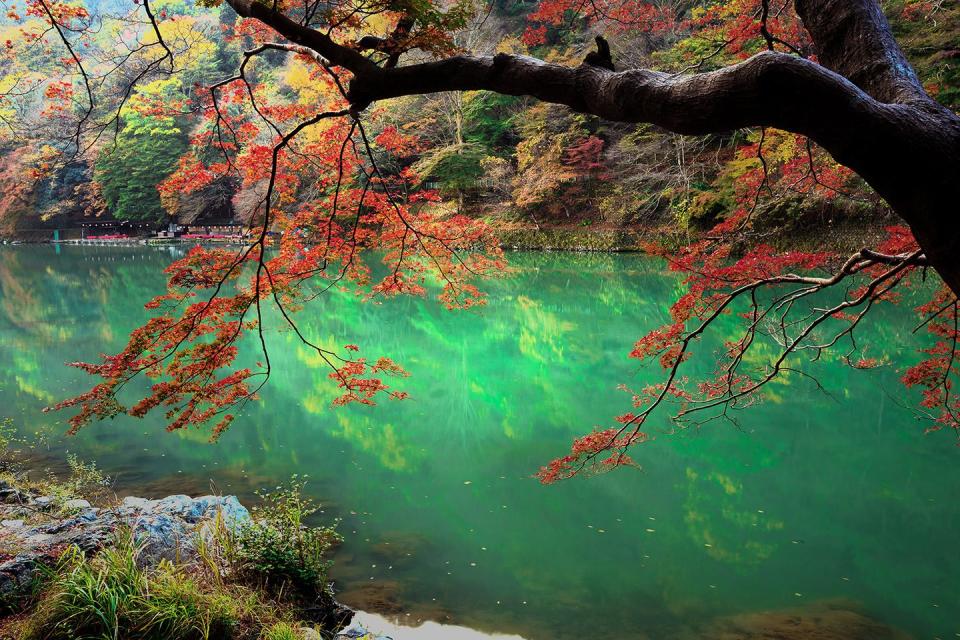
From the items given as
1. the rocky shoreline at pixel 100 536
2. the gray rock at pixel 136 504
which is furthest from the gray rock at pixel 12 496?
the gray rock at pixel 136 504

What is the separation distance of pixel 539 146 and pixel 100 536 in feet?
53.4

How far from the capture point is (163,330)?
2.88 m

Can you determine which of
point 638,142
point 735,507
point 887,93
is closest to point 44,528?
point 887,93

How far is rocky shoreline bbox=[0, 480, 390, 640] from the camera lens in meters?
2.40

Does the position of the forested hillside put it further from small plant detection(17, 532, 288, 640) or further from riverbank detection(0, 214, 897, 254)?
small plant detection(17, 532, 288, 640)

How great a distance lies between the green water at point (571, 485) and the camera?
323 centimetres

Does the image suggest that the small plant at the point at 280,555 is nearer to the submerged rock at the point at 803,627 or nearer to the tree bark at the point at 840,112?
the submerged rock at the point at 803,627

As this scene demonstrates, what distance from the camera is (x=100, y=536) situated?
2729 millimetres

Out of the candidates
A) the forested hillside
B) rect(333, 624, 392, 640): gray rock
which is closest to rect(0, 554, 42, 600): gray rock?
rect(333, 624, 392, 640): gray rock

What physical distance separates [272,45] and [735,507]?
→ 4082 mm

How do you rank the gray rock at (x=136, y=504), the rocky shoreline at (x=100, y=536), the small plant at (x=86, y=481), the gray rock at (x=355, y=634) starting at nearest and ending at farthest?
the rocky shoreline at (x=100, y=536) < the gray rock at (x=355, y=634) < the gray rock at (x=136, y=504) < the small plant at (x=86, y=481)

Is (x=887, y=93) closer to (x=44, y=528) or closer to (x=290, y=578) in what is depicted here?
(x=290, y=578)

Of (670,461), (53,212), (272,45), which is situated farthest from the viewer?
(53,212)

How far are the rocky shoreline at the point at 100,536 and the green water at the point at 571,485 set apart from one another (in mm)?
475
